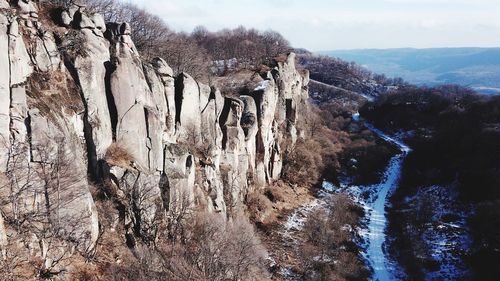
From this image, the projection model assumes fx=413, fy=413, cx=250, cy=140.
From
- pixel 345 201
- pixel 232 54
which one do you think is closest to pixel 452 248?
pixel 345 201

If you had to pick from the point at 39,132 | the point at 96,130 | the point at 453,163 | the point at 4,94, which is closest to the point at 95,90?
the point at 96,130

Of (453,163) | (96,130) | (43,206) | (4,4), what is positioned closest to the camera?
(43,206)

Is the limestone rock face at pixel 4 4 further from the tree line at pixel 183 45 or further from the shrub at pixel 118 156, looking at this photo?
the shrub at pixel 118 156

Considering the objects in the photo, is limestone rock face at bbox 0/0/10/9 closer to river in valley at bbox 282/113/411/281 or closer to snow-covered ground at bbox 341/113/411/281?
river in valley at bbox 282/113/411/281

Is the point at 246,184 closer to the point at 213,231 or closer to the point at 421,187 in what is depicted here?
the point at 213,231

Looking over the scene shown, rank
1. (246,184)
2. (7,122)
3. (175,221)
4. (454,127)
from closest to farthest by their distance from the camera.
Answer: (7,122), (175,221), (246,184), (454,127)

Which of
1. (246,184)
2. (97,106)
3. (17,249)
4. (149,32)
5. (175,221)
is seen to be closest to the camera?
(17,249)

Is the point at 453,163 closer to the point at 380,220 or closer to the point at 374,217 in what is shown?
the point at 374,217

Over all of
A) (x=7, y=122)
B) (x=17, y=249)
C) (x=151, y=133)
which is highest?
(x=7, y=122)
